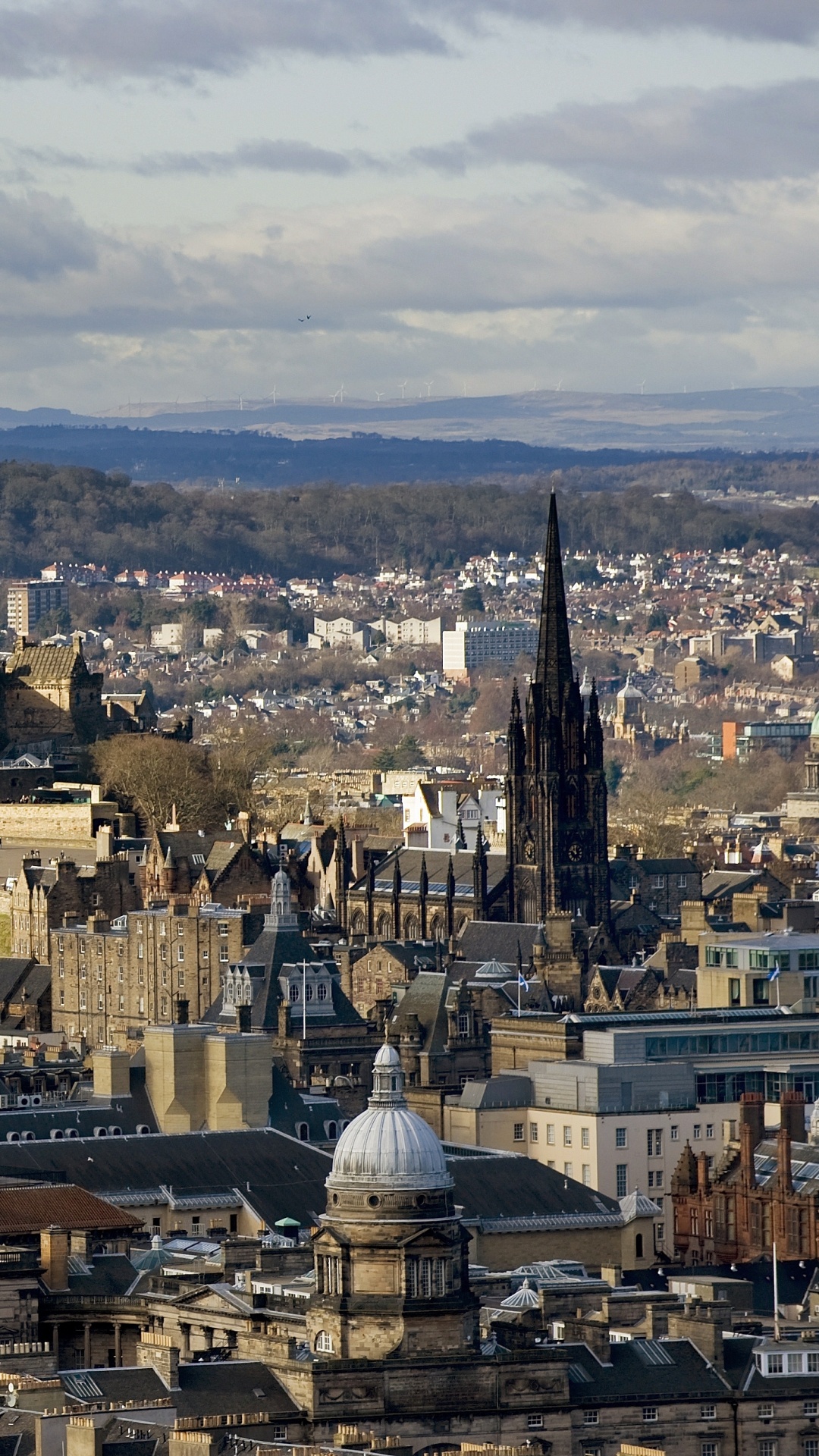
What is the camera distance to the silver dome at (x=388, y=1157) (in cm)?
7625

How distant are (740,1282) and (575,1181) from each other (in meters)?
17.1

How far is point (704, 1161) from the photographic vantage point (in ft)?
372

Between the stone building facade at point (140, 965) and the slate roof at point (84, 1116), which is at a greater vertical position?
the slate roof at point (84, 1116)

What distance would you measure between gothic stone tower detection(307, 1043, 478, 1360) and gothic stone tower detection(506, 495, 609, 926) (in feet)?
311

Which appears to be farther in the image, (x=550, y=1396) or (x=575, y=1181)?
(x=575, y=1181)

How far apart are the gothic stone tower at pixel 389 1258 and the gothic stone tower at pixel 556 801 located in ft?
311

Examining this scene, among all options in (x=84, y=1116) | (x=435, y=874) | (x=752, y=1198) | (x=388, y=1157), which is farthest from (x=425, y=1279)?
(x=435, y=874)

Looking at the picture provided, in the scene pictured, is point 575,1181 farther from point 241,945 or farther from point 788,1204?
point 241,945

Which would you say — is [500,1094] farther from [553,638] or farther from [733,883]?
[553,638]

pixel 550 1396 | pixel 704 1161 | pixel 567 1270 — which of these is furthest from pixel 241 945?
pixel 550 1396

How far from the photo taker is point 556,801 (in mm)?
178375

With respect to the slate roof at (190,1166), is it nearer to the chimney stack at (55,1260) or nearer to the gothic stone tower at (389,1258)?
the chimney stack at (55,1260)

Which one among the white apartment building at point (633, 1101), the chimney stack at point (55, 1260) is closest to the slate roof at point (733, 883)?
the white apartment building at point (633, 1101)

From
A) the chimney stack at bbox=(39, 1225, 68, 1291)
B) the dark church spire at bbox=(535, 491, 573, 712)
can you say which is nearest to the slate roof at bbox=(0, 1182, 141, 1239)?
the chimney stack at bbox=(39, 1225, 68, 1291)
